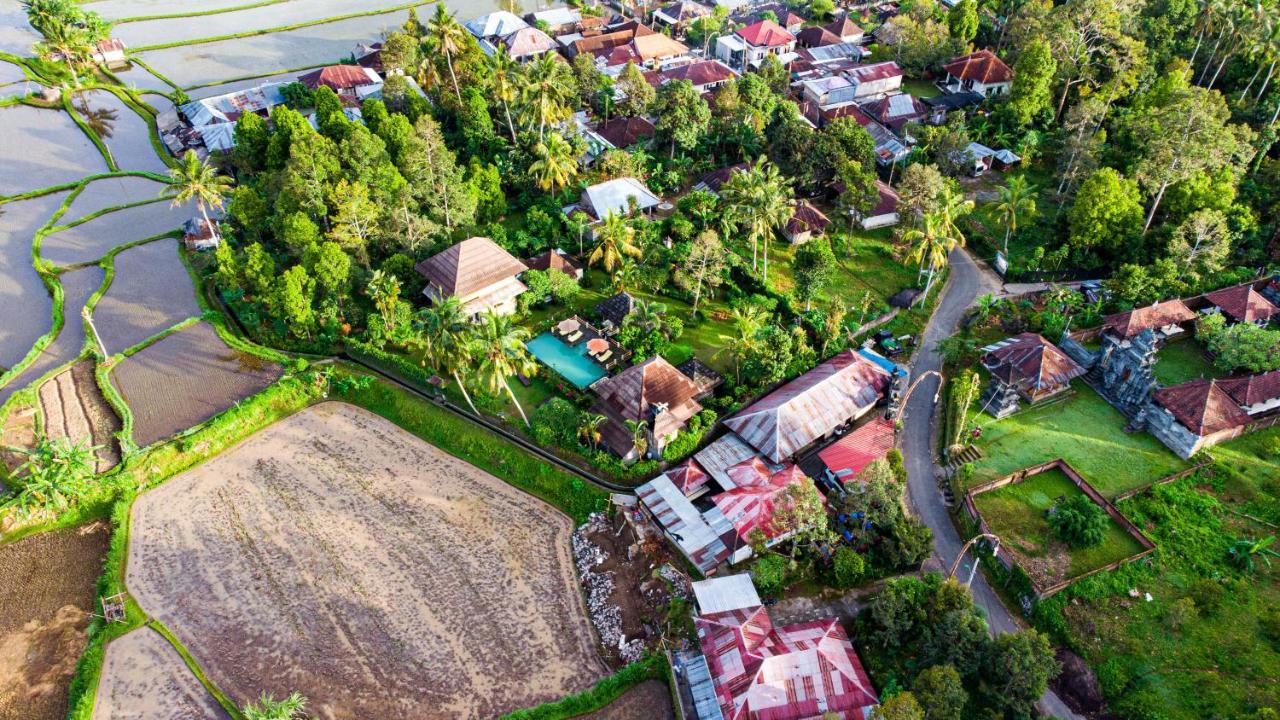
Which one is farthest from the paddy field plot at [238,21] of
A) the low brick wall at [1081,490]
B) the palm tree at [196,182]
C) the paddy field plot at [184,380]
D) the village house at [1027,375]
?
the low brick wall at [1081,490]

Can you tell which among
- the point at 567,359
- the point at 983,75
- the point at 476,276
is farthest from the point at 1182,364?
the point at 476,276

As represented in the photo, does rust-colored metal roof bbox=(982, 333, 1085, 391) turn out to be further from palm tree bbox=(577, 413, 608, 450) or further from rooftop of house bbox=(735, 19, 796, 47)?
rooftop of house bbox=(735, 19, 796, 47)

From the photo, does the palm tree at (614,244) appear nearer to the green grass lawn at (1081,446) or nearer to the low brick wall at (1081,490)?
the green grass lawn at (1081,446)

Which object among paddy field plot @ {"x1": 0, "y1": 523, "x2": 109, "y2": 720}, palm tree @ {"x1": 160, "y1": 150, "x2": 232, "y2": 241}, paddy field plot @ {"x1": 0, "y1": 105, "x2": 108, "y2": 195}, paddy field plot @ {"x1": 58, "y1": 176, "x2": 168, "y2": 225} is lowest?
paddy field plot @ {"x1": 0, "y1": 523, "x2": 109, "y2": 720}

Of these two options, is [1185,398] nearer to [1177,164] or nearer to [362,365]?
[1177,164]

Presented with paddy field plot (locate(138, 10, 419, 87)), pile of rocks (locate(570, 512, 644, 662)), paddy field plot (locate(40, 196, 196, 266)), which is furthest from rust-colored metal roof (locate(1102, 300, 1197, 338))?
paddy field plot (locate(138, 10, 419, 87))

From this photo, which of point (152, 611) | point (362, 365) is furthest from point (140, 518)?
point (362, 365)
